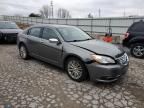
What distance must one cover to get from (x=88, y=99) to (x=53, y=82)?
1254mm

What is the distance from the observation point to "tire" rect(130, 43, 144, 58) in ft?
24.9

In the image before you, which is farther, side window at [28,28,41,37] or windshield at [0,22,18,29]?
windshield at [0,22,18,29]

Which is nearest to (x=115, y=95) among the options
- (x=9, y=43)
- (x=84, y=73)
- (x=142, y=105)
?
(x=142, y=105)

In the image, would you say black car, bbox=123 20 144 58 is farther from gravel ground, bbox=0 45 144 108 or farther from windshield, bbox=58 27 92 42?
windshield, bbox=58 27 92 42

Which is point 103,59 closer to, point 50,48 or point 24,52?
point 50,48

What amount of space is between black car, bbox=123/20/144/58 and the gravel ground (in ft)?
7.40

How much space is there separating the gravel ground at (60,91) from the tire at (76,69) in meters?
0.14

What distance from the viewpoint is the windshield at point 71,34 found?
5.30m

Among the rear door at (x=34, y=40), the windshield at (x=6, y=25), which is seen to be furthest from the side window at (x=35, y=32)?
the windshield at (x=6, y=25)

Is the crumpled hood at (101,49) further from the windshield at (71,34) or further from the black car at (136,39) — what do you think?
the black car at (136,39)

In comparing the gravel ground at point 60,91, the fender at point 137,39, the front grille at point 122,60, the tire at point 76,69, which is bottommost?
the gravel ground at point 60,91

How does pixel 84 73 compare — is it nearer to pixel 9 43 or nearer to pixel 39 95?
pixel 39 95

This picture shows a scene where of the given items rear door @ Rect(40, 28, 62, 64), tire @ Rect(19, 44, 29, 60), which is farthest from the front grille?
tire @ Rect(19, 44, 29, 60)

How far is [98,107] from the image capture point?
345 cm
